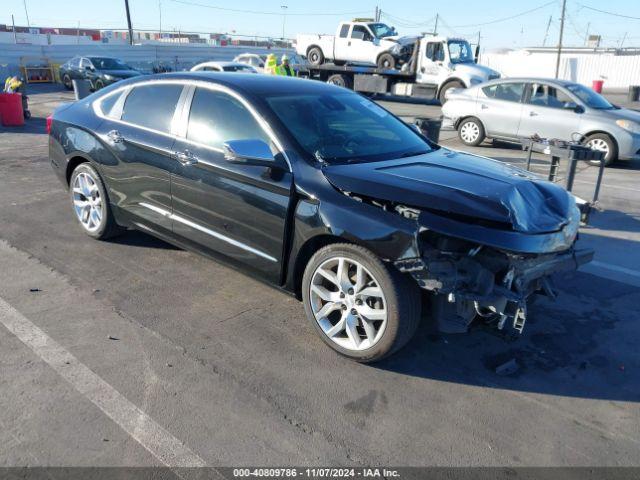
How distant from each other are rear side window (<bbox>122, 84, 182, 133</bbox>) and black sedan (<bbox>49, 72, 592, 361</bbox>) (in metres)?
0.01

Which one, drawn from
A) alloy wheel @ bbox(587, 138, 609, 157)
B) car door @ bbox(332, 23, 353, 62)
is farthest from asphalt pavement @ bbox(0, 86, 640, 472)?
car door @ bbox(332, 23, 353, 62)

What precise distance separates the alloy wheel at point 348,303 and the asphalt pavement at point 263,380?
0.59 ft

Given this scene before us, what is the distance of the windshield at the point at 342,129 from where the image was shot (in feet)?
12.9

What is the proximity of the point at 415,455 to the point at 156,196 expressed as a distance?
3043mm

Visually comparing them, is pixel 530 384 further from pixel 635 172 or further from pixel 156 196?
pixel 635 172

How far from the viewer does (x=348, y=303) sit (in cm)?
348

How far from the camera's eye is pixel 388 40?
23422 millimetres

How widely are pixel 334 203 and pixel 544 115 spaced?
9118mm

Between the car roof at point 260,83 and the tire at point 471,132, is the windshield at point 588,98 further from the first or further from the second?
the car roof at point 260,83

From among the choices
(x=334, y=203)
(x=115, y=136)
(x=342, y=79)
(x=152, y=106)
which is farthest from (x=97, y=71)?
(x=334, y=203)

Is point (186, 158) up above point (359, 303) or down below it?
above

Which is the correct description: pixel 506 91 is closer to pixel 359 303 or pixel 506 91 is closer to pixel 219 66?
pixel 359 303

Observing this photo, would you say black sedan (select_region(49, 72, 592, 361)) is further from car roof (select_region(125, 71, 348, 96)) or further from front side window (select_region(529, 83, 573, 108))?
front side window (select_region(529, 83, 573, 108))

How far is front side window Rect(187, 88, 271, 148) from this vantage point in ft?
13.1
